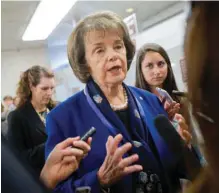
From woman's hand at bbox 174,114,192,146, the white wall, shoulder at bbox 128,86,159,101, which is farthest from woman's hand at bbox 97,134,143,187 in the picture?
the white wall

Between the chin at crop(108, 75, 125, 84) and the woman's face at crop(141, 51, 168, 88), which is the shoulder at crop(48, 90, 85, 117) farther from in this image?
the woman's face at crop(141, 51, 168, 88)

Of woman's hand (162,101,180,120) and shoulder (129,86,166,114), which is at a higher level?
shoulder (129,86,166,114)

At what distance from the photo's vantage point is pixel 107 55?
967 mm

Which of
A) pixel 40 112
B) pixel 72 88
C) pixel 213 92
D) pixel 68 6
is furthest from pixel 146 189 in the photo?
pixel 68 6

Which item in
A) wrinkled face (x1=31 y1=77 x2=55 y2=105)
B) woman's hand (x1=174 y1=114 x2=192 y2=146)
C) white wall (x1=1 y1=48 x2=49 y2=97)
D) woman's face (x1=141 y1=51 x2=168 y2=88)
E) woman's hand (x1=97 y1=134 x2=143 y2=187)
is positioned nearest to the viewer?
woman's hand (x1=174 y1=114 x2=192 y2=146)

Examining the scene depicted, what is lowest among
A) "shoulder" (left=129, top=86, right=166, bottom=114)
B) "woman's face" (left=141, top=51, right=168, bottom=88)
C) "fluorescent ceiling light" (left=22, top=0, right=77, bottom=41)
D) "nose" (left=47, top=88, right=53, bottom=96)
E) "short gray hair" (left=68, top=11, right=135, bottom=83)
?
"shoulder" (left=129, top=86, right=166, bottom=114)

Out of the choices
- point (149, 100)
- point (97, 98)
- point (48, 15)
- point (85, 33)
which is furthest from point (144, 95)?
point (48, 15)

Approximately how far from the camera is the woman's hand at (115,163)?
81 cm

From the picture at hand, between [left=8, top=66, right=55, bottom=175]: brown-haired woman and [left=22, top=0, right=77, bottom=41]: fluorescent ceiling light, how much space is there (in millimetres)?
825

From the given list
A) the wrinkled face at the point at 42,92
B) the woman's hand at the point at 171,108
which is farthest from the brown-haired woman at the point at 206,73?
the wrinkled face at the point at 42,92

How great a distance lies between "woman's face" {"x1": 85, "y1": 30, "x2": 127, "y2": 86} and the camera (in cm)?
97

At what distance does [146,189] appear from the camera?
907 millimetres

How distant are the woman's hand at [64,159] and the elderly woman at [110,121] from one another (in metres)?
0.07

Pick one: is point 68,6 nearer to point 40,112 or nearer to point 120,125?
point 40,112
